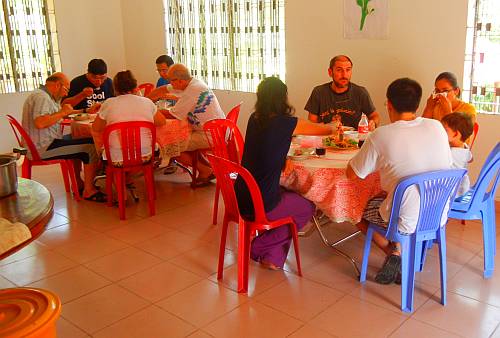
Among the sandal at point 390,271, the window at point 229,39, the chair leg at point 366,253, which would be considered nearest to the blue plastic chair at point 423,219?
the chair leg at point 366,253

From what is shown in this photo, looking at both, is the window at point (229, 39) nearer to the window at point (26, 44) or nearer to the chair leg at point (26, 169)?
the window at point (26, 44)

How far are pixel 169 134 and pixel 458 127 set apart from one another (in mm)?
2561

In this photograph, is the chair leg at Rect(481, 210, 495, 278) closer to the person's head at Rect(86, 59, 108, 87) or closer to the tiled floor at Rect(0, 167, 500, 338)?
the tiled floor at Rect(0, 167, 500, 338)

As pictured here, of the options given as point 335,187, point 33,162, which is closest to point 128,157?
point 33,162

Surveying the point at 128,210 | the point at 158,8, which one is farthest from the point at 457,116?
the point at 158,8

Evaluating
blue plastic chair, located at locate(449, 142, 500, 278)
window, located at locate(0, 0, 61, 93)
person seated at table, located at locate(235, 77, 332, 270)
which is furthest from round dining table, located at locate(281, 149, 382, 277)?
window, located at locate(0, 0, 61, 93)

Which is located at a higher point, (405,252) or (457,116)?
(457,116)

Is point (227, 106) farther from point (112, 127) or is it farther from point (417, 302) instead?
point (417, 302)

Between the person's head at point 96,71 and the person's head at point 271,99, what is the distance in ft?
9.24

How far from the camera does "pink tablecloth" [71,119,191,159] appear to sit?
4.46 metres

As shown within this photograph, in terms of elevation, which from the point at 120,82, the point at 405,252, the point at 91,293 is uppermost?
the point at 120,82

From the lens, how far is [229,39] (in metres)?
6.24

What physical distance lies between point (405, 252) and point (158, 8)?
5.68 meters

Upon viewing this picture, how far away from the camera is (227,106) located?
6.47 meters
